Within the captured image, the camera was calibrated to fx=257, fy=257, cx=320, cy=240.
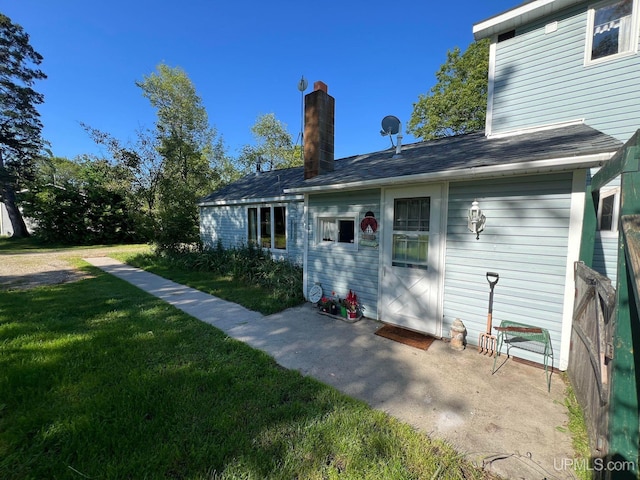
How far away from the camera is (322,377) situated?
3.13 m

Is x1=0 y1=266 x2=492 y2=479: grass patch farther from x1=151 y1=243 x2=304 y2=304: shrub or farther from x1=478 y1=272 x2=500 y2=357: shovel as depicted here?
x1=151 y1=243 x2=304 y2=304: shrub

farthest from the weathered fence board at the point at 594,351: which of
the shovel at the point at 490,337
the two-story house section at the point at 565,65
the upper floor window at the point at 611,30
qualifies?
the upper floor window at the point at 611,30

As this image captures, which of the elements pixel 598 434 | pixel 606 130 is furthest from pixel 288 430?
pixel 606 130

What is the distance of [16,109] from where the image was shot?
18484 mm

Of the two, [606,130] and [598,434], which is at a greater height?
[606,130]

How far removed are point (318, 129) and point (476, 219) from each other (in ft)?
14.9

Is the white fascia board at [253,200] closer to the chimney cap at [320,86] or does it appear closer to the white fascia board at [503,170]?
the chimney cap at [320,86]

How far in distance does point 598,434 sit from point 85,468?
12.6 ft

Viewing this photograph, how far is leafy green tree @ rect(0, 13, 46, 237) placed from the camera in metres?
17.3

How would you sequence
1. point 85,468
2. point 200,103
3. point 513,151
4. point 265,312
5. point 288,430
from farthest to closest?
1. point 200,103
2. point 265,312
3. point 513,151
4. point 288,430
5. point 85,468

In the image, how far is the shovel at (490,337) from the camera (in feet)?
12.1

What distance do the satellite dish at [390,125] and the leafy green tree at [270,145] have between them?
2190 centimetres

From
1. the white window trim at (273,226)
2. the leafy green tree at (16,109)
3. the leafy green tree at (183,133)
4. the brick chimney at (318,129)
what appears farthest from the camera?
the leafy green tree at (16,109)

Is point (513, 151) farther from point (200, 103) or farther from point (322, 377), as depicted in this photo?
point (200, 103)
